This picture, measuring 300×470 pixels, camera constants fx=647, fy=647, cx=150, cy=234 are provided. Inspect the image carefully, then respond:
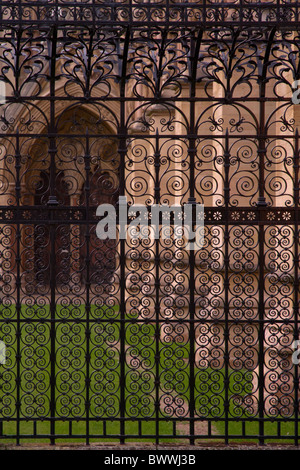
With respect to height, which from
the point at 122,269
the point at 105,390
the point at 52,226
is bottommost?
the point at 105,390

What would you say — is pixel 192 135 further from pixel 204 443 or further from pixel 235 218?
pixel 204 443

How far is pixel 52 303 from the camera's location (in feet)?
19.1

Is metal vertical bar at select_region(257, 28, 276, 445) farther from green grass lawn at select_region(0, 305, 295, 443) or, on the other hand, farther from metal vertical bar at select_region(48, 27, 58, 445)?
metal vertical bar at select_region(48, 27, 58, 445)

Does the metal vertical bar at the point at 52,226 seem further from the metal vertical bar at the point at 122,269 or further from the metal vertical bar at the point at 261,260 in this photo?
the metal vertical bar at the point at 261,260

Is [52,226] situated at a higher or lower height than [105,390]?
higher

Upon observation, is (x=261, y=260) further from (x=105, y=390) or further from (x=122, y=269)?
(x=105, y=390)

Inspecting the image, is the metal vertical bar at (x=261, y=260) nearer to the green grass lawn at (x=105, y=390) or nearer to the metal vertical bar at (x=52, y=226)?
the green grass lawn at (x=105, y=390)

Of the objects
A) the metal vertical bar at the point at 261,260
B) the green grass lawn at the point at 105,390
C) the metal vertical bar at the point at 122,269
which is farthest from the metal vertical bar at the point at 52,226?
the metal vertical bar at the point at 261,260

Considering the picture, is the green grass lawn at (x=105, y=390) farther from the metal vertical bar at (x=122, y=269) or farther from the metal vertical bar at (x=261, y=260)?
the metal vertical bar at (x=261, y=260)

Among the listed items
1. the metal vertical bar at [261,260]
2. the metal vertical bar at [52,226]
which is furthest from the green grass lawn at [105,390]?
the metal vertical bar at [261,260]

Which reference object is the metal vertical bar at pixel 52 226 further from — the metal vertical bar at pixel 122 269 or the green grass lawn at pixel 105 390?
the metal vertical bar at pixel 122 269

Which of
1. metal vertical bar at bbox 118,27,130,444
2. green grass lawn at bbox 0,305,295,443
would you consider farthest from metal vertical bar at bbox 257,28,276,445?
metal vertical bar at bbox 118,27,130,444

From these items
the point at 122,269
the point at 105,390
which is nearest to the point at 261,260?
the point at 122,269

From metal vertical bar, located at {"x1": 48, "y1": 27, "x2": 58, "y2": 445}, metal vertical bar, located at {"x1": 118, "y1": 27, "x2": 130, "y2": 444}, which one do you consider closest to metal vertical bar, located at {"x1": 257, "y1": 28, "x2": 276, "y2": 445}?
metal vertical bar, located at {"x1": 118, "y1": 27, "x2": 130, "y2": 444}
